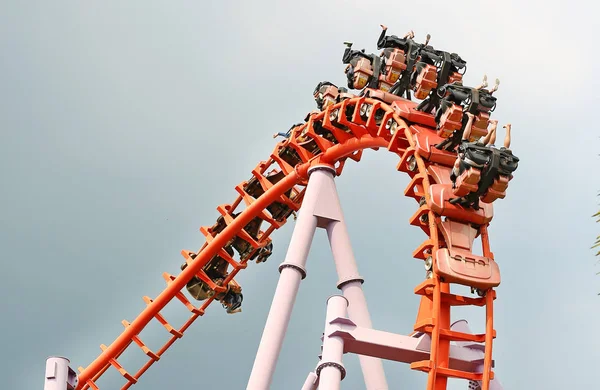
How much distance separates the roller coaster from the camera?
1156 cm

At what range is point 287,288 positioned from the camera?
45.5 ft

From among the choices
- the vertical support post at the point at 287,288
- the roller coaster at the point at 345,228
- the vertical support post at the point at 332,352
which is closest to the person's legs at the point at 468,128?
the roller coaster at the point at 345,228

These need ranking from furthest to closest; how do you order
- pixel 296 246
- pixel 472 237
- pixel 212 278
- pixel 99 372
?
pixel 212 278 < pixel 99 372 < pixel 296 246 < pixel 472 237

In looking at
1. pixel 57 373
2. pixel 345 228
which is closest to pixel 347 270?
pixel 345 228

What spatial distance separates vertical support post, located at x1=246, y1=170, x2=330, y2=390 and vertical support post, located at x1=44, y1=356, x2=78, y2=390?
2088 mm

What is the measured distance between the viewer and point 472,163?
39.2 feet

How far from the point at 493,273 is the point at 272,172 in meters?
6.30

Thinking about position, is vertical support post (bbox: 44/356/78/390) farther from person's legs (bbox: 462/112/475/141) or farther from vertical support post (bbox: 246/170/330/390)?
person's legs (bbox: 462/112/475/141)

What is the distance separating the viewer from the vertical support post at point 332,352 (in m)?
10.9

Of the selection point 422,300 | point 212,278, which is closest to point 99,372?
point 212,278

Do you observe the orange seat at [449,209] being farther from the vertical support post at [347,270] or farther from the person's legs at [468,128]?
the vertical support post at [347,270]

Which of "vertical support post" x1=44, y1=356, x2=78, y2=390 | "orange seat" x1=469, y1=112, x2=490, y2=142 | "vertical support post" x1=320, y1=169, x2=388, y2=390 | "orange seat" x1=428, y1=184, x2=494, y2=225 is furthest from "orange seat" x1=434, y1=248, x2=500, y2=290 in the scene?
"vertical support post" x1=44, y1=356, x2=78, y2=390

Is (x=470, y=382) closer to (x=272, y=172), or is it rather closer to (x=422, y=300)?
(x=422, y=300)

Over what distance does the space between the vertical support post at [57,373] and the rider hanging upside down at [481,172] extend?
15.7ft
